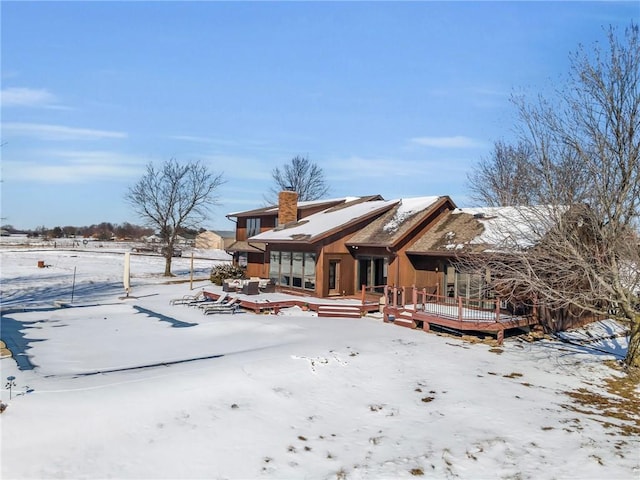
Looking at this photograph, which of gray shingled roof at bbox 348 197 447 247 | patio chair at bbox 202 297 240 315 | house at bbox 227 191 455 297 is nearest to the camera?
patio chair at bbox 202 297 240 315

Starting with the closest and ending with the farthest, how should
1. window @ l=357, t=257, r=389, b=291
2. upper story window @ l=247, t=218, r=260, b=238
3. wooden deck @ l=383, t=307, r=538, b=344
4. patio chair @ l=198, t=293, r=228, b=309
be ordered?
wooden deck @ l=383, t=307, r=538, b=344 < patio chair @ l=198, t=293, r=228, b=309 < window @ l=357, t=257, r=389, b=291 < upper story window @ l=247, t=218, r=260, b=238

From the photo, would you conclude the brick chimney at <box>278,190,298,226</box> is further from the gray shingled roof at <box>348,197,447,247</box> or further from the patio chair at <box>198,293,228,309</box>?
the patio chair at <box>198,293,228,309</box>

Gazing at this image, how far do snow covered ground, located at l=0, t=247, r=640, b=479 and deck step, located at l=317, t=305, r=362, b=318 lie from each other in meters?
3.30

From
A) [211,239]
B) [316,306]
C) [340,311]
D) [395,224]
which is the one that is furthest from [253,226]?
[211,239]

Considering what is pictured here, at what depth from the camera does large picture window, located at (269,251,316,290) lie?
23156mm

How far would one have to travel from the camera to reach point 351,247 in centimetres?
2288

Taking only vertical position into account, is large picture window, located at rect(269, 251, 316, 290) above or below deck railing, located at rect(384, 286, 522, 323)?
above

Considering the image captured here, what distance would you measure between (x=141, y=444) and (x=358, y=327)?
10.5 meters

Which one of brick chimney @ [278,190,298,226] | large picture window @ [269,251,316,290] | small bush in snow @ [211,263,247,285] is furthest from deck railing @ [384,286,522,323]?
small bush in snow @ [211,263,247,285]

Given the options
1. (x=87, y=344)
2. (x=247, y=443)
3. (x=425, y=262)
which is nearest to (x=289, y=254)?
(x=425, y=262)

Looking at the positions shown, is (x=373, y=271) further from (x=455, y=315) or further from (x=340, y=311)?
(x=455, y=315)

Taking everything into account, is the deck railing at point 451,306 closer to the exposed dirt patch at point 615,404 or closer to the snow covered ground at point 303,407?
the snow covered ground at point 303,407

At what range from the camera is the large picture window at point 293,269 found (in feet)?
76.0

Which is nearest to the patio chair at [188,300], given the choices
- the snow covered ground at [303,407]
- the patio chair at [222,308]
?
the patio chair at [222,308]
